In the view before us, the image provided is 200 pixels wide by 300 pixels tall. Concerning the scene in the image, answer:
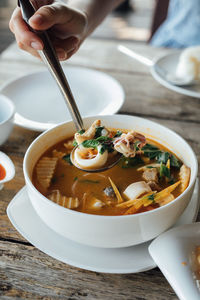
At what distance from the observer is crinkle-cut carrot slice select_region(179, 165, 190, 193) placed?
1117 mm

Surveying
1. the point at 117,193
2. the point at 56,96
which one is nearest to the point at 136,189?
the point at 117,193

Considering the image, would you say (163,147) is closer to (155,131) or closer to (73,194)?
(155,131)

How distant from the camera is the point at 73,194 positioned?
1.14 metres

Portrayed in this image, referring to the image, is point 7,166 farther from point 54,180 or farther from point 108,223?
point 108,223

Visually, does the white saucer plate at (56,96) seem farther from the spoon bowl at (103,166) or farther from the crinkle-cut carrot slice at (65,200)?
the crinkle-cut carrot slice at (65,200)

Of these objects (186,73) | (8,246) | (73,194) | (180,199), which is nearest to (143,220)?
(180,199)

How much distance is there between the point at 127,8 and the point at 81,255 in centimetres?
522

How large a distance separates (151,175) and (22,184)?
494 millimetres

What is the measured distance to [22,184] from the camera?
4.33 ft

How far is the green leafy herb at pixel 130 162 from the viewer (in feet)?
4.13

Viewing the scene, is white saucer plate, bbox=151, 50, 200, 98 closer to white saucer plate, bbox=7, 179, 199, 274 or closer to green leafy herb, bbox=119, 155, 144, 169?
green leafy herb, bbox=119, 155, 144, 169

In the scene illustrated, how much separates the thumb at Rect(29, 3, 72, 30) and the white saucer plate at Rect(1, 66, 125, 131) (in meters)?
0.40

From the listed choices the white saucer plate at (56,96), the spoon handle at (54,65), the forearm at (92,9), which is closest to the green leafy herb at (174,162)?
the spoon handle at (54,65)

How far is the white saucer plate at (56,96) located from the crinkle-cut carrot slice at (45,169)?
1.05 feet
